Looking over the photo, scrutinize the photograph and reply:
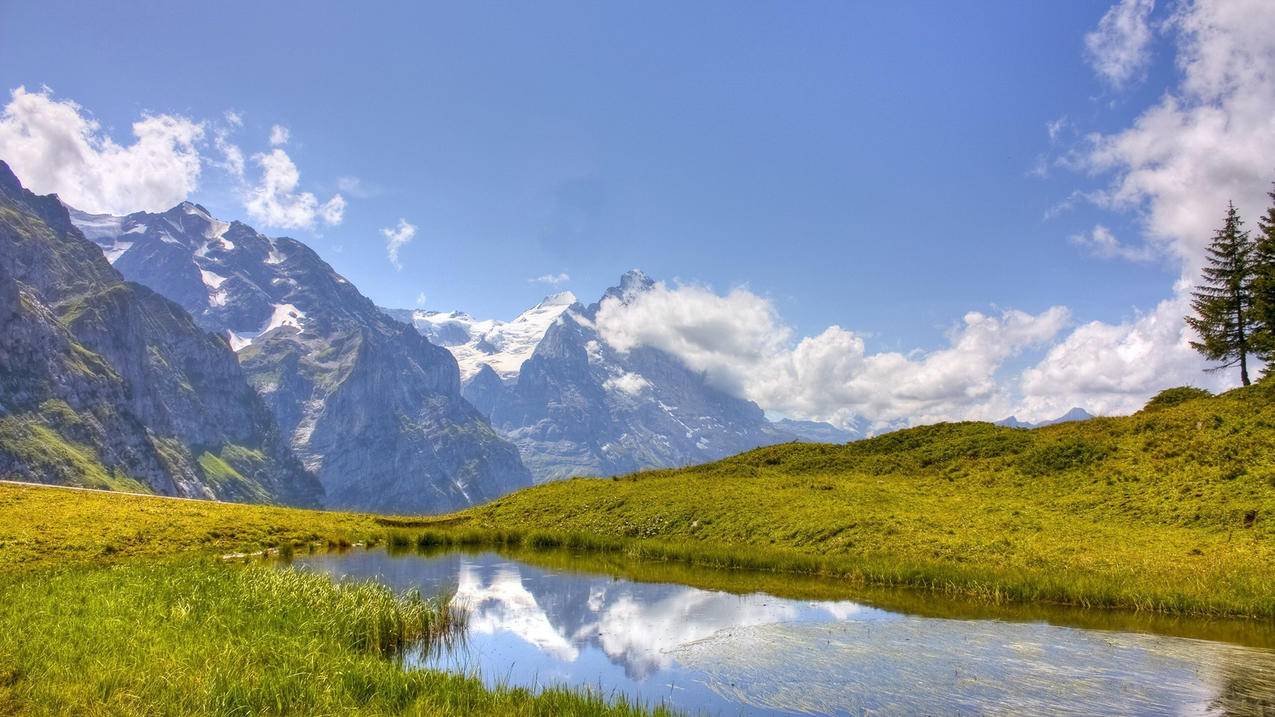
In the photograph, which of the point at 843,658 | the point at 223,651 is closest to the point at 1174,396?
the point at 843,658

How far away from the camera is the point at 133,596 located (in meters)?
23.4

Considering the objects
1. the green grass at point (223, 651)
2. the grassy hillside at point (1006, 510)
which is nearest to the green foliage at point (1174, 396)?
the grassy hillside at point (1006, 510)

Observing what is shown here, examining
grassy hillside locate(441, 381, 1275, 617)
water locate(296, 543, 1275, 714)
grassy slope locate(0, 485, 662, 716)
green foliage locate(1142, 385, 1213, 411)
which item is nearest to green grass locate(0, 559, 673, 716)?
grassy slope locate(0, 485, 662, 716)

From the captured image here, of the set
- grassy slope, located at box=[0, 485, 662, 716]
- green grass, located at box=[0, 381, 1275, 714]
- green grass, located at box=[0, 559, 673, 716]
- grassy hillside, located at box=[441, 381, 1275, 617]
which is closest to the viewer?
green grass, located at box=[0, 559, 673, 716]

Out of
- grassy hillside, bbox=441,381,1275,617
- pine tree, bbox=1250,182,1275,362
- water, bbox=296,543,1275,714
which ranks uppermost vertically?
pine tree, bbox=1250,182,1275,362

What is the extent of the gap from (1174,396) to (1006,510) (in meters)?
35.6

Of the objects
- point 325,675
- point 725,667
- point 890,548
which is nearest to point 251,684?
point 325,675

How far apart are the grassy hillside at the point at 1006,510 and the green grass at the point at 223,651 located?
87.8 ft

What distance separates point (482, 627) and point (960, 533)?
3257 cm

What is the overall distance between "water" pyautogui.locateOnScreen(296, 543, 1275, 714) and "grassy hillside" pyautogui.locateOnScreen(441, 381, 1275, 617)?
180 inches

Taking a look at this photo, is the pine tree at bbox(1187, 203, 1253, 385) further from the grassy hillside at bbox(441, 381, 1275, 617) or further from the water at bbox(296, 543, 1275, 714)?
the water at bbox(296, 543, 1275, 714)

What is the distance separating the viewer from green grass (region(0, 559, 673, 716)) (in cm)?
1422

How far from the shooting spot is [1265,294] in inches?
2864

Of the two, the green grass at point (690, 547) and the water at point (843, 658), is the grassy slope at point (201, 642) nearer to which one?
the green grass at point (690, 547)
